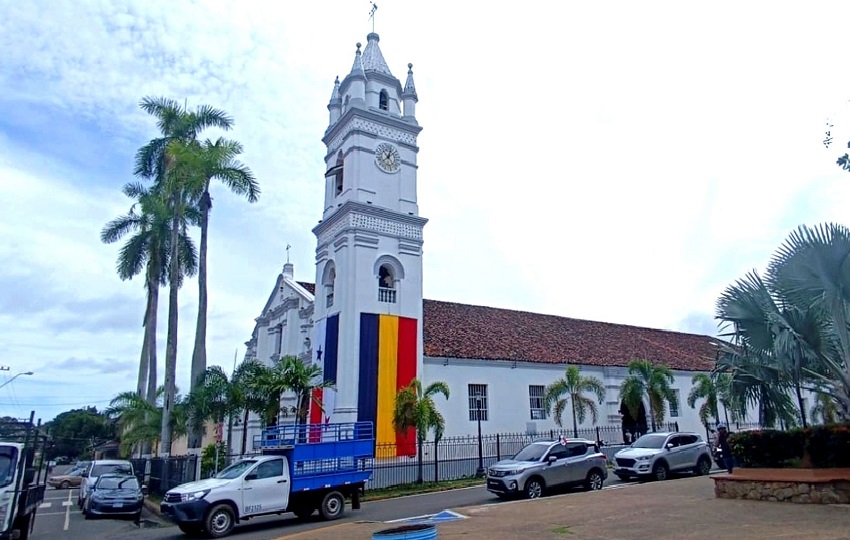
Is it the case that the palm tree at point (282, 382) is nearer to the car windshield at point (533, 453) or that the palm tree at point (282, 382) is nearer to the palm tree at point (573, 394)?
the car windshield at point (533, 453)

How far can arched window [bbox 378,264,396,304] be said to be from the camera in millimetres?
26188

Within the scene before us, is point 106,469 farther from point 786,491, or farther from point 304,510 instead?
point 786,491

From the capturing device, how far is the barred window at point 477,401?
27.1 meters

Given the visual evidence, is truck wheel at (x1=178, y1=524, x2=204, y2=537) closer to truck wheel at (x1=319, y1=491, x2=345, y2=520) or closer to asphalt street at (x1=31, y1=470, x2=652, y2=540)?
asphalt street at (x1=31, y1=470, x2=652, y2=540)

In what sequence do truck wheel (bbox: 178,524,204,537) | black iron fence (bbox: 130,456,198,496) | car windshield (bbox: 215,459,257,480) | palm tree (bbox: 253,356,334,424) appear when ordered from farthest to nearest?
palm tree (bbox: 253,356,334,424) → black iron fence (bbox: 130,456,198,496) → car windshield (bbox: 215,459,257,480) → truck wheel (bbox: 178,524,204,537)

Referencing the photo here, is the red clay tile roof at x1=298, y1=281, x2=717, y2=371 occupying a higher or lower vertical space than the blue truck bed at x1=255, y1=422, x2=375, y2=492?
higher

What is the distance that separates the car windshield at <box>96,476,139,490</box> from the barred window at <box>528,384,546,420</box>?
17064 millimetres

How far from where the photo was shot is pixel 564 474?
17625mm

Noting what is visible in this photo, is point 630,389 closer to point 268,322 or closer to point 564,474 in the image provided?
point 564,474

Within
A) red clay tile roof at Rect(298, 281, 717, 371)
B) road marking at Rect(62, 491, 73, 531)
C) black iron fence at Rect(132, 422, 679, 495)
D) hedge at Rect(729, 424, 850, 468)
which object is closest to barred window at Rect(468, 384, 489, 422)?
black iron fence at Rect(132, 422, 679, 495)

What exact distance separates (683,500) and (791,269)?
5522 millimetres

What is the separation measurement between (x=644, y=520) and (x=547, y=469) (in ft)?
19.6

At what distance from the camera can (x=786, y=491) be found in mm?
12320

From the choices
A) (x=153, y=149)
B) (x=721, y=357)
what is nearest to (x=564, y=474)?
(x=721, y=357)
